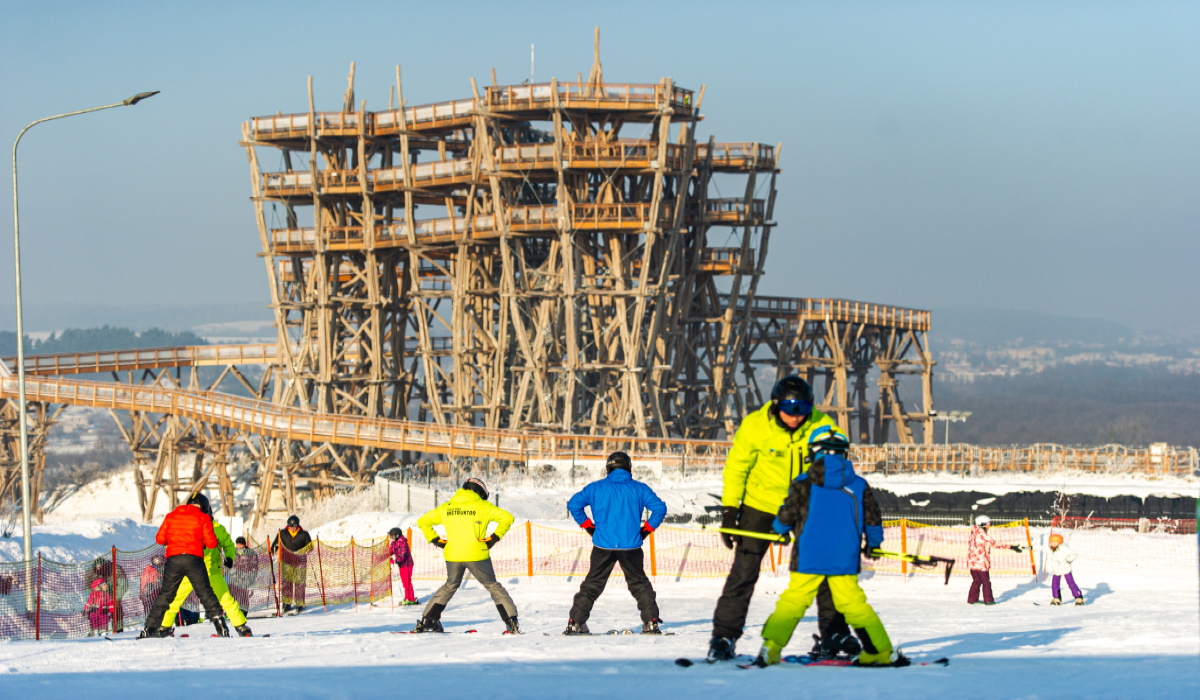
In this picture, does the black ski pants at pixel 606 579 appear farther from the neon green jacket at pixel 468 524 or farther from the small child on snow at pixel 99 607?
the small child on snow at pixel 99 607

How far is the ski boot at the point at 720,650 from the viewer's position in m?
11.0

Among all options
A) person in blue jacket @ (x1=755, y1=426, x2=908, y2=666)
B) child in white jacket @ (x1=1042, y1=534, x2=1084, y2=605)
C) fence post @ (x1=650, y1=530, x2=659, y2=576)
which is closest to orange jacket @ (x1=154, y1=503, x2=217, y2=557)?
person in blue jacket @ (x1=755, y1=426, x2=908, y2=666)

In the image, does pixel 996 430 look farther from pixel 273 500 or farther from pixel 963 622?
pixel 963 622

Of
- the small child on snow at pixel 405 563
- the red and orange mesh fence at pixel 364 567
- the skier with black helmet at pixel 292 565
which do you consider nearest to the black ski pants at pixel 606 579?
the red and orange mesh fence at pixel 364 567

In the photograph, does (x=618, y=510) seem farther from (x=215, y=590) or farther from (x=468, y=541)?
(x=215, y=590)

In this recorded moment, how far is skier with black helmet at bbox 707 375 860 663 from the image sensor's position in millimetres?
10820

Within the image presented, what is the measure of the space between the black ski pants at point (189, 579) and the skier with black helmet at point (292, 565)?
498 centimetres

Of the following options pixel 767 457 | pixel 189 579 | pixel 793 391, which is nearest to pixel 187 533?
pixel 189 579

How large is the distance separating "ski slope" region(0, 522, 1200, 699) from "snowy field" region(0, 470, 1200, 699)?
21 millimetres

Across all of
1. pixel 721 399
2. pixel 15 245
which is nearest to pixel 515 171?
pixel 721 399

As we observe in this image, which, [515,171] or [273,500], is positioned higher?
[515,171]

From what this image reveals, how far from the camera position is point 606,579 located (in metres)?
14.1

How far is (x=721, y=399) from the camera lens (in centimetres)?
6072

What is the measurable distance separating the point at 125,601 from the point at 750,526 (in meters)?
10.8
